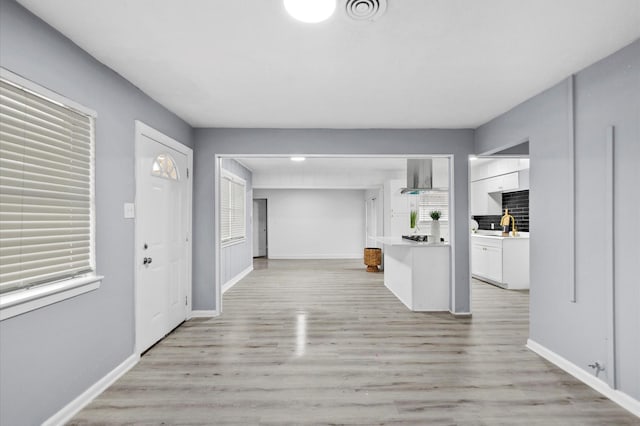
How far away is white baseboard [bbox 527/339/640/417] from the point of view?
219cm

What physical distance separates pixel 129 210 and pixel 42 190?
89 cm

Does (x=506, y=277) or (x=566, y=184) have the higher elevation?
(x=566, y=184)

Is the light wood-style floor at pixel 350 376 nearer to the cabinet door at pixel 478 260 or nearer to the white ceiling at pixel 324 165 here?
the cabinet door at pixel 478 260

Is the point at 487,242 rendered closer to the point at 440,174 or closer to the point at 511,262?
the point at 511,262

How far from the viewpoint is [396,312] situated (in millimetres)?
4402

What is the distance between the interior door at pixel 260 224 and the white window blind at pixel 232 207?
3.41 m

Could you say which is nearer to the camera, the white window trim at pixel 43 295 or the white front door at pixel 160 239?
the white window trim at pixel 43 295

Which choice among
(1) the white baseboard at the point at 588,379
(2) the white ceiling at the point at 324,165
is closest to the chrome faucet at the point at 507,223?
(2) the white ceiling at the point at 324,165

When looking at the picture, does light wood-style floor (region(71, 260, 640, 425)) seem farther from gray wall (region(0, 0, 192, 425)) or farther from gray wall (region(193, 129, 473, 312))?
gray wall (region(193, 129, 473, 312))

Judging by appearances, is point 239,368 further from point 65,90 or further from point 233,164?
point 233,164

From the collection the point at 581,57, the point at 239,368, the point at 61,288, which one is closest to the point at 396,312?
the point at 239,368

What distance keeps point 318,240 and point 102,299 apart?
8.12 metres

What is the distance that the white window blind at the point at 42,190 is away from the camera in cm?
171

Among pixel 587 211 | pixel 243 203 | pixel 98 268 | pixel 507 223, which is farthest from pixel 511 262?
pixel 98 268
